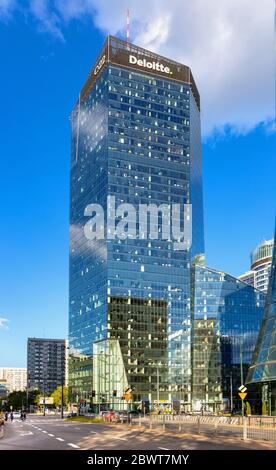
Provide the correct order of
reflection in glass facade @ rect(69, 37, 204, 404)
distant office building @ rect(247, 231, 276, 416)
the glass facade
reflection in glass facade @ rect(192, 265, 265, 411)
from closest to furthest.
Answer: distant office building @ rect(247, 231, 276, 416) → the glass facade → reflection in glass facade @ rect(192, 265, 265, 411) → reflection in glass facade @ rect(69, 37, 204, 404)

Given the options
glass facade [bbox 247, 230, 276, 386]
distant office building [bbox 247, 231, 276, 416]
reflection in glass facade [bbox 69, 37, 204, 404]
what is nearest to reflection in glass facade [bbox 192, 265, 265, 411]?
reflection in glass facade [bbox 69, 37, 204, 404]

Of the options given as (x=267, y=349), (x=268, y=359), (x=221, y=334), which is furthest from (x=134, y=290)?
(x=268, y=359)

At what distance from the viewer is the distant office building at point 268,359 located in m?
77.5

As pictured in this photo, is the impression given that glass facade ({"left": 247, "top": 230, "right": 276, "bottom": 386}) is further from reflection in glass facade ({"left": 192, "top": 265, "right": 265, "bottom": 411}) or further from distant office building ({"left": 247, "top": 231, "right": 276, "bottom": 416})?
reflection in glass facade ({"left": 192, "top": 265, "right": 265, "bottom": 411})

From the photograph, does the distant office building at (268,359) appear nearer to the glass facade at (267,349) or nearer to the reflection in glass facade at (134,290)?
the glass facade at (267,349)

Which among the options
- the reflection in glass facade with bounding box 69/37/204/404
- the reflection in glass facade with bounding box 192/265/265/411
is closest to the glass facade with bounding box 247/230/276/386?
the reflection in glass facade with bounding box 192/265/265/411

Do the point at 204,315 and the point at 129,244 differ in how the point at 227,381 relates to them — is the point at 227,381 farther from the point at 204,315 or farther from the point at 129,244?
the point at 129,244

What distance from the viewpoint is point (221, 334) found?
18525 centimetres

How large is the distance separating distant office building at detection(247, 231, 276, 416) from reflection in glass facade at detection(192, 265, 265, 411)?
315 feet

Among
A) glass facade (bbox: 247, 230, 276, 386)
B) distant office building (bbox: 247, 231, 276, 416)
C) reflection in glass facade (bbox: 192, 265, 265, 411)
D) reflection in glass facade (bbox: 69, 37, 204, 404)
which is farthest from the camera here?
reflection in glass facade (bbox: 69, 37, 204, 404)

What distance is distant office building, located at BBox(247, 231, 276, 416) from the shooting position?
3051 inches

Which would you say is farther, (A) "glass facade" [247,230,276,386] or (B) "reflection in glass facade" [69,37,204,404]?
(B) "reflection in glass facade" [69,37,204,404]

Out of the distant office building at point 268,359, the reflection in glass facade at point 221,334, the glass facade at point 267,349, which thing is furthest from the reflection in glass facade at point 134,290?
the distant office building at point 268,359
